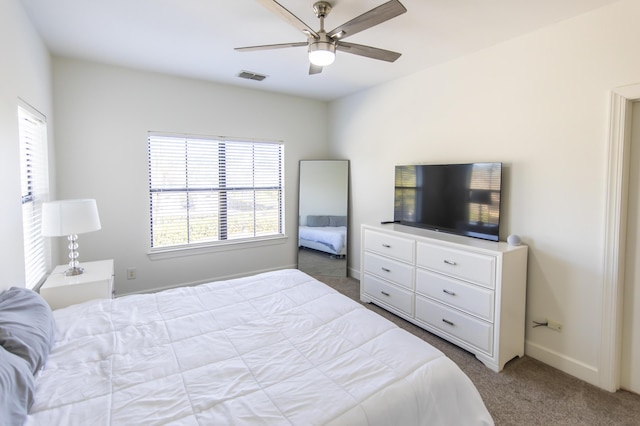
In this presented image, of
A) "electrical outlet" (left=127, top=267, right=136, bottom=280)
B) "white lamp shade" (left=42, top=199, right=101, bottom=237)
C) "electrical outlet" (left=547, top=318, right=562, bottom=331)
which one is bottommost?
"electrical outlet" (left=547, top=318, right=562, bottom=331)

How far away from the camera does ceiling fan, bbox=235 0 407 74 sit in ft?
5.77

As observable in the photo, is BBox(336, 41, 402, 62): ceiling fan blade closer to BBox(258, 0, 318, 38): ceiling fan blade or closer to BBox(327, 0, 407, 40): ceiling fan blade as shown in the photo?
BBox(327, 0, 407, 40): ceiling fan blade

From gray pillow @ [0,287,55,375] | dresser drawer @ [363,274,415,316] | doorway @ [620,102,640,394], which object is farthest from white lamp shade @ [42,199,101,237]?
doorway @ [620,102,640,394]

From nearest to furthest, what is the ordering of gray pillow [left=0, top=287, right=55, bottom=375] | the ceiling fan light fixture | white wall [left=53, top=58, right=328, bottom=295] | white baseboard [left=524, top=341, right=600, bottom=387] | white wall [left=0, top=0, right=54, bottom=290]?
gray pillow [left=0, top=287, right=55, bottom=375] → white wall [left=0, top=0, right=54, bottom=290] → the ceiling fan light fixture → white baseboard [left=524, top=341, right=600, bottom=387] → white wall [left=53, top=58, right=328, bottom=295]

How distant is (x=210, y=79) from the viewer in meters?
3.86

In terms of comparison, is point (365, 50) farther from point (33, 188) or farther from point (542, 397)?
point (33, 188)

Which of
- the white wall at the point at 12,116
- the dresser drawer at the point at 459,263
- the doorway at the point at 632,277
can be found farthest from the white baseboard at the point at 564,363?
the white wall at the point at 12,116

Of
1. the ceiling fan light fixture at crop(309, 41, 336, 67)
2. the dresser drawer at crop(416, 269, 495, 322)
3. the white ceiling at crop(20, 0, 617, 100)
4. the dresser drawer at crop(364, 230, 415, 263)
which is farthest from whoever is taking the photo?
the dresser drawer at crop(364, 230, 415, 263)

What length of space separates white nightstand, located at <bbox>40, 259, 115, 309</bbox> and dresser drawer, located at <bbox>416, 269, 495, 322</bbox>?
2693 millimetres

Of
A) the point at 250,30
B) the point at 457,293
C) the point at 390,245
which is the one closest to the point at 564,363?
the point at 457,293

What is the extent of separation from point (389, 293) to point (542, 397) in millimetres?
1513

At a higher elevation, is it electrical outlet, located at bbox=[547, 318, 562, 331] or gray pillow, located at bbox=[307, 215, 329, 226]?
gray pillow, located at bbox=[307, 215, 329, 226]

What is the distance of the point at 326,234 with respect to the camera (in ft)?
15.3

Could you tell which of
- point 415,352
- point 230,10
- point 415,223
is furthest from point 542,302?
point 230,10
